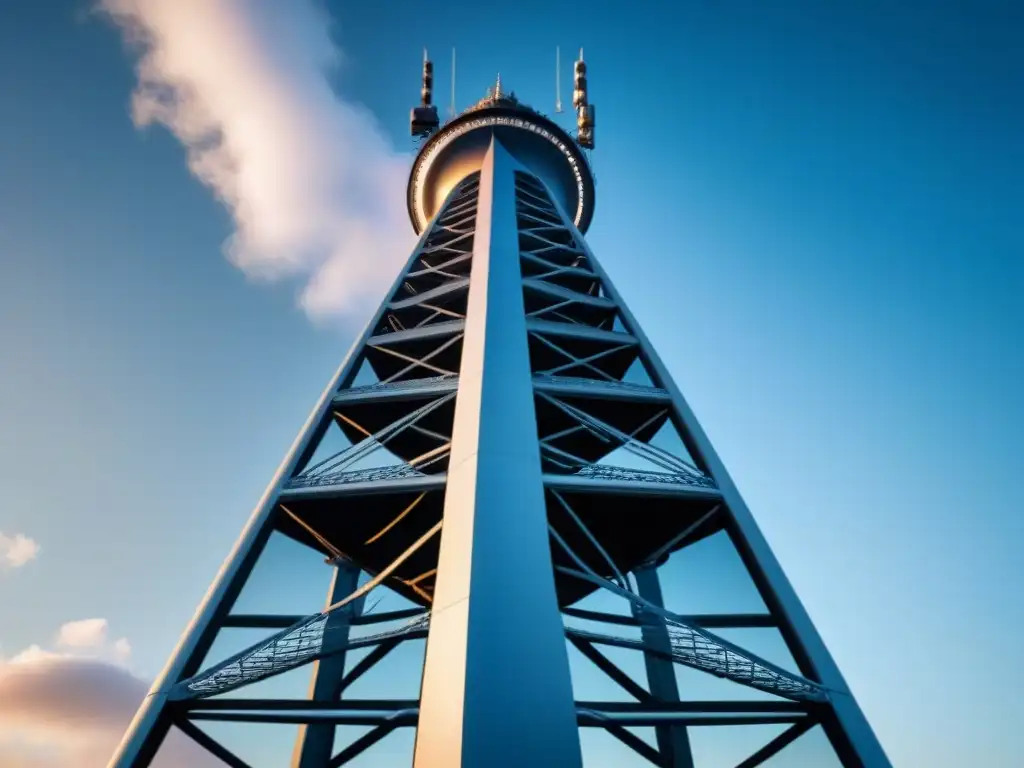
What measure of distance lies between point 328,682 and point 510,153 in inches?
827

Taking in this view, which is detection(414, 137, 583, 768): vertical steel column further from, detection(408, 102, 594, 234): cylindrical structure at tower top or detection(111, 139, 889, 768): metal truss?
detection(408, 102, 594, 234): cylindrical structure at tower top

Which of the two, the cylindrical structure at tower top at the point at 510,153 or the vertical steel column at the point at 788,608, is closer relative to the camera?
the vertical steel column at the point at 788,608

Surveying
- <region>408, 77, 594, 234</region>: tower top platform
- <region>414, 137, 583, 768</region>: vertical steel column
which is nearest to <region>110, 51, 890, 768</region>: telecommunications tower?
<region>414, 137, 583, 768</region>: vertical steel column

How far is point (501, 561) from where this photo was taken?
19.5 feet

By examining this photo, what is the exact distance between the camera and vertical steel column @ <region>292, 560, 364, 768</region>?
8.49 meters

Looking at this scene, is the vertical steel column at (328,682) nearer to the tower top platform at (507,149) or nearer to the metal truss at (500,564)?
the metal truss at (500,564)

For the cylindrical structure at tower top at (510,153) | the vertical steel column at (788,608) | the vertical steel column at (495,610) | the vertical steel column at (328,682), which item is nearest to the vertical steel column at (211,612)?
the vertical steel column at (328,682)

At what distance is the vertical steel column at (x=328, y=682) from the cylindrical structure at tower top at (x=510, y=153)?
18.7 meters

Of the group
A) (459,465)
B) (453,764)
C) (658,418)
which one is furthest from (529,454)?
(658,418)

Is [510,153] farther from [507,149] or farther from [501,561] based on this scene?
[501,561]

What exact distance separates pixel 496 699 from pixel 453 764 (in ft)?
1.70

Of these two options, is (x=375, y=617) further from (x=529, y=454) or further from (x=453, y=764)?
(x=453, y=764)

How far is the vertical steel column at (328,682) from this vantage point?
334 inches

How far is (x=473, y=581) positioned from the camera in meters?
5.66
